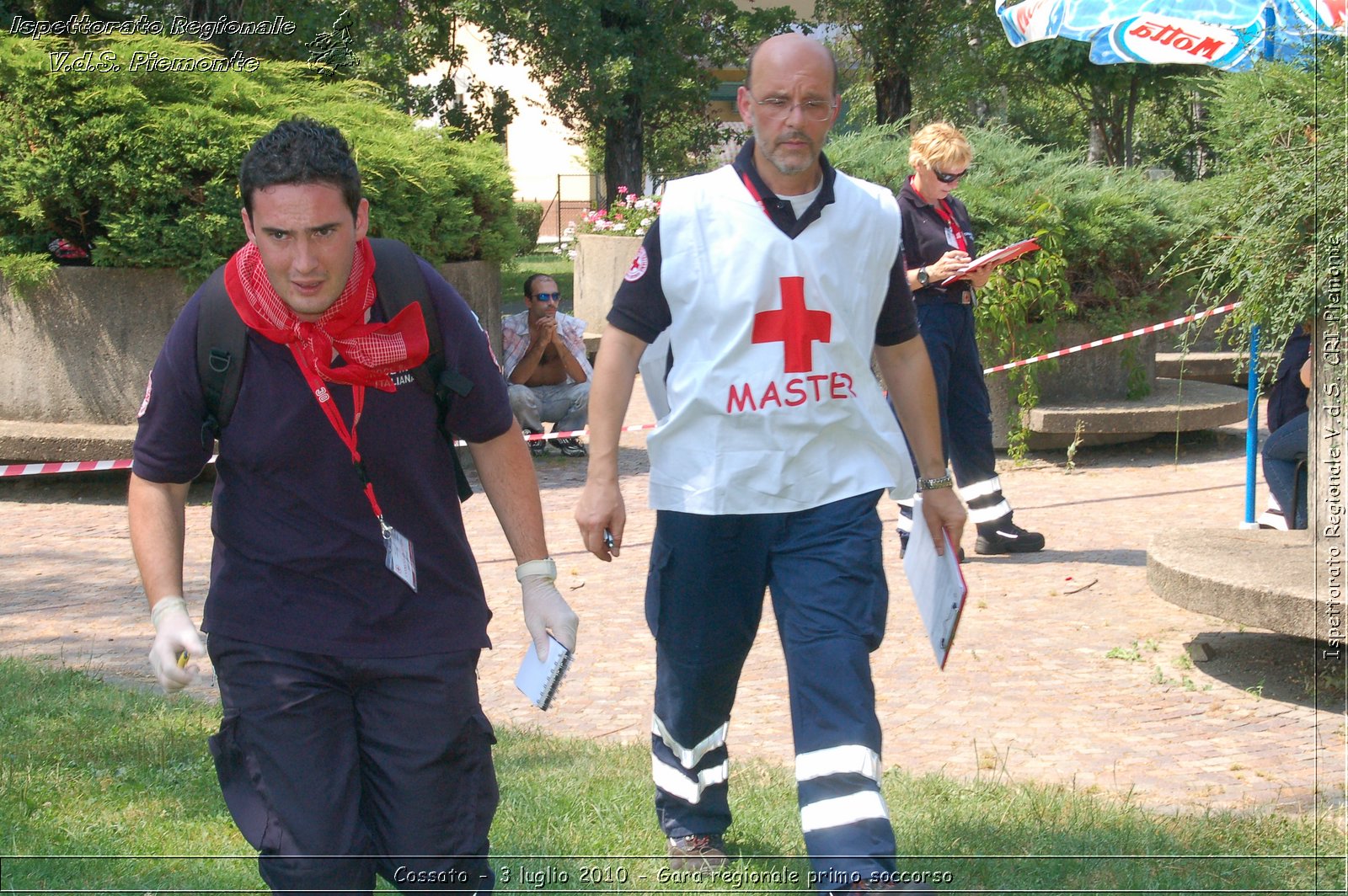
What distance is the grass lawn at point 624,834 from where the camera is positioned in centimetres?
359

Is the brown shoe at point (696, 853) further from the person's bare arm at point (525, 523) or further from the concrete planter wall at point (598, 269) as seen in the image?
the concrete planter wall at point (598, 269)

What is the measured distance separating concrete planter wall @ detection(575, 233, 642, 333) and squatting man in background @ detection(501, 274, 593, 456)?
4725 mm

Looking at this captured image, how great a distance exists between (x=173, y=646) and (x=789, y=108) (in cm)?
182

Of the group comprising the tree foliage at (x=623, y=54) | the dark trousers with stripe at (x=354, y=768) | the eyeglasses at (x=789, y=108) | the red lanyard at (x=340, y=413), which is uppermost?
the tree foliage at (x=623, y=54)

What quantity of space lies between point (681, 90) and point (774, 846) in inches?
903

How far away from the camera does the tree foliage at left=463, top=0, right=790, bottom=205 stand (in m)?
23.8

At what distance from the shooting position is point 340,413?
278 centimetres

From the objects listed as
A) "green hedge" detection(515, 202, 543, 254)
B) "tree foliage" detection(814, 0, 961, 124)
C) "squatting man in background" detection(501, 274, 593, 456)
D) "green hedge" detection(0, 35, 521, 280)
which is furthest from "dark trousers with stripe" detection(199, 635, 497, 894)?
"green hedge" detection(515, 202, 543, 254)

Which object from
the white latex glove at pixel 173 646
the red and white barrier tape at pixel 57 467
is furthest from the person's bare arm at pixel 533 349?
the white latex glove at pixel 173 646

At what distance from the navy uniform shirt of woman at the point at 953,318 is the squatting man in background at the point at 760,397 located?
129 inches

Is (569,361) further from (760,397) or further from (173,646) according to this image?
(173,646)

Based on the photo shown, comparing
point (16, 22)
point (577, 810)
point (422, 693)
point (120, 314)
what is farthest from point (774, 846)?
point (16, 22)

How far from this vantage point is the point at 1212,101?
6.18m

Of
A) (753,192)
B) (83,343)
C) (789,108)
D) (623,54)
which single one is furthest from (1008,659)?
(623,54)
